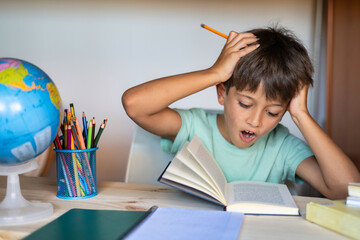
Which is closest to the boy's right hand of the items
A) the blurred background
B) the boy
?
the boy

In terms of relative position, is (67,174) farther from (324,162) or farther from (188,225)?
(324,162)

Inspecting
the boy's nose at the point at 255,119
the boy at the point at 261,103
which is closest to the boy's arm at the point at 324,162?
the boy at the point at 261,103

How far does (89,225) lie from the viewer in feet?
2.44

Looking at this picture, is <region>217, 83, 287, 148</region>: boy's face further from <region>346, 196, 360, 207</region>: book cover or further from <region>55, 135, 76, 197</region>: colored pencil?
<region>55, 135, 76, 197</region>: colored pencil

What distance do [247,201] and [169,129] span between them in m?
0.51

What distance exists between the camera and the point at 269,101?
1.17 m

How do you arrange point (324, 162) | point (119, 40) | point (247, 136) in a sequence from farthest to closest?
1. point (119, 40)
2. point (247, 136)
3. point (324, 162)

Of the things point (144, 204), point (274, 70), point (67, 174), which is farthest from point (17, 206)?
point (274, 70)

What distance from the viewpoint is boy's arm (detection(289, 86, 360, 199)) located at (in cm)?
115

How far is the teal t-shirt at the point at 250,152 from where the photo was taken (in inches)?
52.6

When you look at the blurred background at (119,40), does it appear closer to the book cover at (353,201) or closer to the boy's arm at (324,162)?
the boy's arm at (324,162)

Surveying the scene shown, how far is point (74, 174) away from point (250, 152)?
25.3 inches

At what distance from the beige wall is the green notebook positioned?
1758 millimetres

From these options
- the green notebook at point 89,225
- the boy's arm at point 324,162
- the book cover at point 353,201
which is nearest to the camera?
the green notebook at point 89,225
